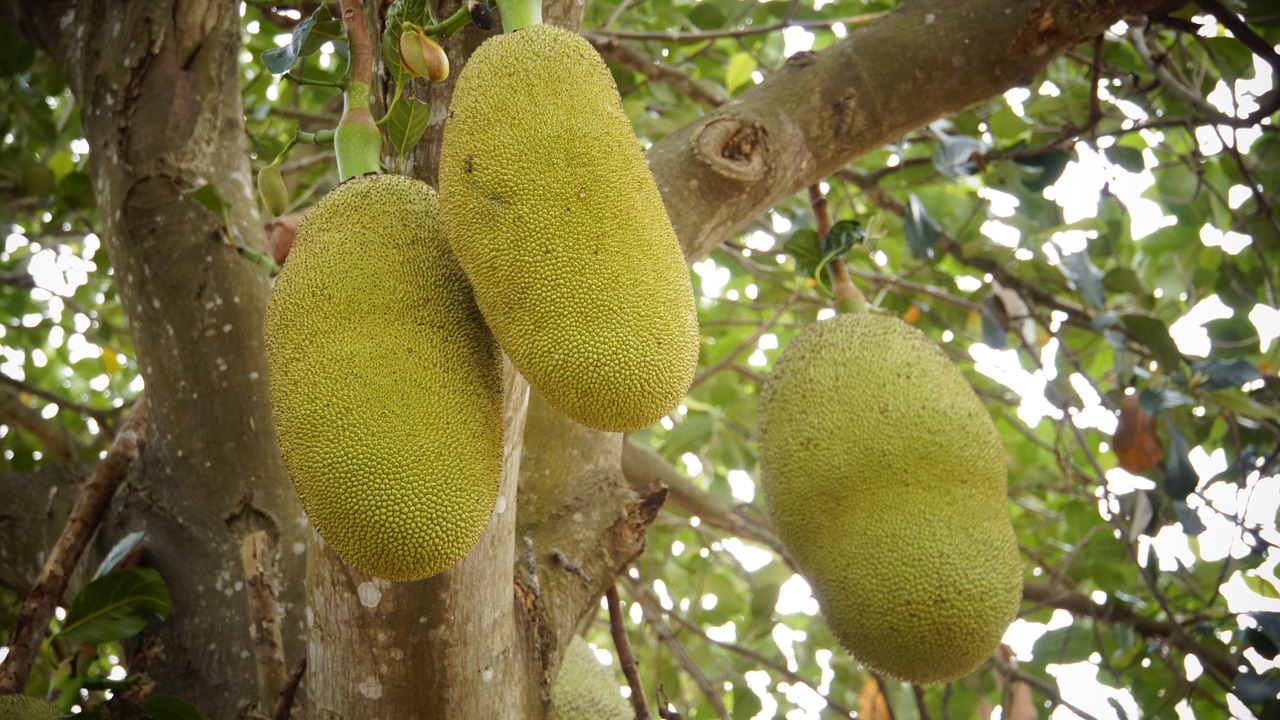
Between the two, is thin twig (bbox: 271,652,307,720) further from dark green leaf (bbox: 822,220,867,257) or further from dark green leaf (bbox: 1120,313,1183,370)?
dark green leaf (bbox: 1120,313,1183,370)

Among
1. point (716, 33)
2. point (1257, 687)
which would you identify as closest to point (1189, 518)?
point (1257, 687)

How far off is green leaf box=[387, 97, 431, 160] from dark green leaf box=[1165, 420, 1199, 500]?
58.4 inches

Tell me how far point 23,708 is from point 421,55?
2.89 ft

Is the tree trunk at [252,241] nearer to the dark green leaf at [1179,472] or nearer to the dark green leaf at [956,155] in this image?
the dark green leaf at [956,155]

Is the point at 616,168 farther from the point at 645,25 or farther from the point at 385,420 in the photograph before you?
the point at 645,25

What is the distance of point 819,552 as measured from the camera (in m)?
1.33

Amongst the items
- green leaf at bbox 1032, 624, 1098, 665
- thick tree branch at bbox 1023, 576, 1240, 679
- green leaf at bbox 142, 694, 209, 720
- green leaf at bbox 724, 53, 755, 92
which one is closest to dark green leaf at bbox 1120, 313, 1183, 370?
thick tree branch at bbox 1023, 576, 1240, 679

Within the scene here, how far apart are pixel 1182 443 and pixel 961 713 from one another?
904 millimetres

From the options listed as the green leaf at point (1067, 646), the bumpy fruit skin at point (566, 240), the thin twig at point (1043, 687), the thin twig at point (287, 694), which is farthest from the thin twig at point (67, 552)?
the green leaf at point (1067, 646)

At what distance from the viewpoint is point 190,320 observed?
4.78 feet

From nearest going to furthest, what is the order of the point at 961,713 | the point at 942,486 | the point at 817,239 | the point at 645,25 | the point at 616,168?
the point at 616,168 < the point at 942,486 < the point at 817,239 < the point at 961,713 < the point at 645,25

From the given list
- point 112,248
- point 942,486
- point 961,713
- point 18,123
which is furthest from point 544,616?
point 18,123

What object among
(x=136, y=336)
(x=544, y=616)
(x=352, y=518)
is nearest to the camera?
(x=352, y=518)

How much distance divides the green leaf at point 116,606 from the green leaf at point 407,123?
0.73 m
